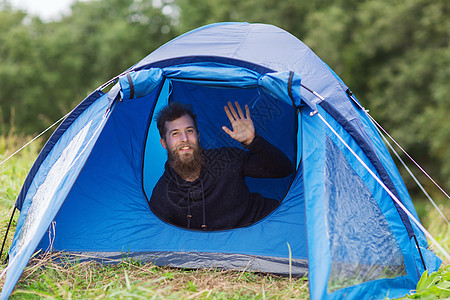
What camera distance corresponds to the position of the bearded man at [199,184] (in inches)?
136

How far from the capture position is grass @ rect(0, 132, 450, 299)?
2481 millimetres

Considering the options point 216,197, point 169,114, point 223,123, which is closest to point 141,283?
point 216,197

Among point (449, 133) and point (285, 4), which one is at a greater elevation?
point (285, 4)

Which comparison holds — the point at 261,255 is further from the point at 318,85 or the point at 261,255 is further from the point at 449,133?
the point at 449,133

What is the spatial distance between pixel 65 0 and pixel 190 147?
2329 cm

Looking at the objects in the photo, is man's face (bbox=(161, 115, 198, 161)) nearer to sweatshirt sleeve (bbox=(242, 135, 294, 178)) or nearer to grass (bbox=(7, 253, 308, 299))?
sweatshirt sleeve (bbox=(242, 135, 294, 178))

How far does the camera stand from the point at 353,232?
2.46 metres

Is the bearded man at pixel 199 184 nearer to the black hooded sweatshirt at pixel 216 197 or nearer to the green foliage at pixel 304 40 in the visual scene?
the black hooded sweatshirt at pixel 216 197

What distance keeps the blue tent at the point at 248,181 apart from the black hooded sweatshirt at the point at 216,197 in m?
0.10

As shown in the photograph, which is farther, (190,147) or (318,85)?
(190,147)

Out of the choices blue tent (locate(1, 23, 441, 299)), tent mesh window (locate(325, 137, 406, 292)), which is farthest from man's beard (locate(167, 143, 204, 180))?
tent mesh window (locate(325, 137, 406, 292))

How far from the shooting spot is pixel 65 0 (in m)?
24.3

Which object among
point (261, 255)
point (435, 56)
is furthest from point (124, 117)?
point (435, 56)

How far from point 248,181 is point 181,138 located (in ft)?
2.15
